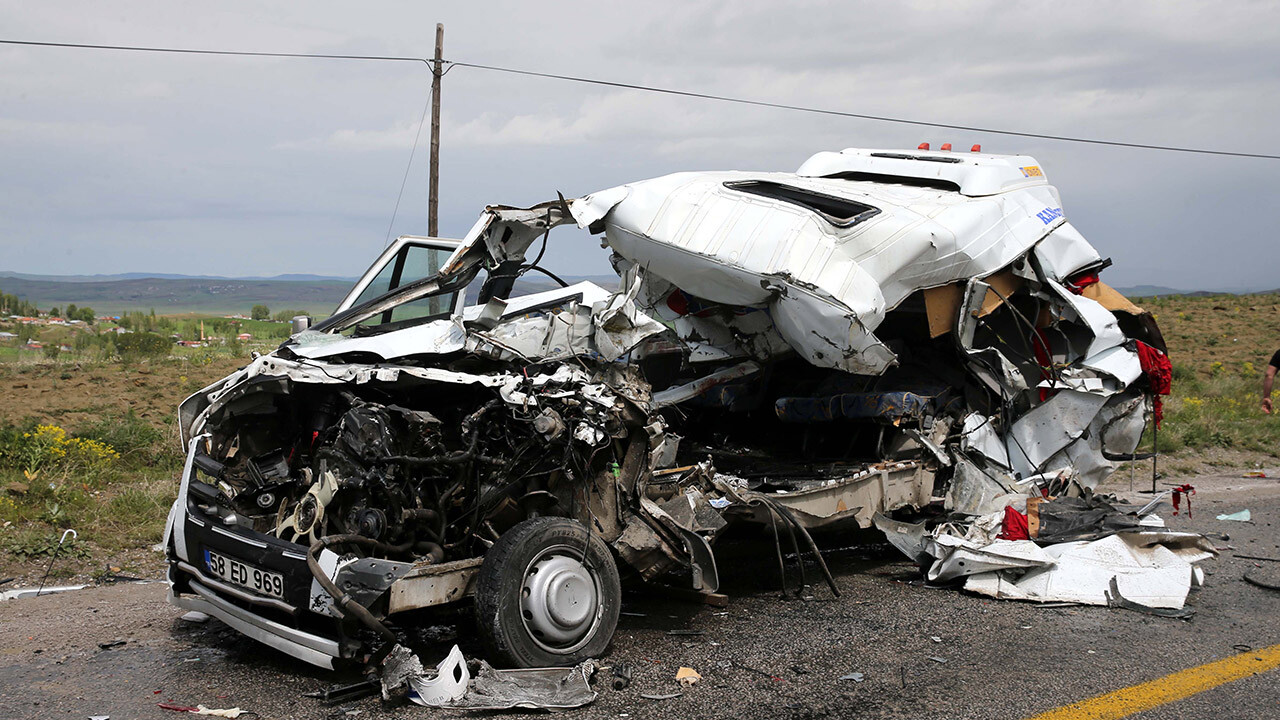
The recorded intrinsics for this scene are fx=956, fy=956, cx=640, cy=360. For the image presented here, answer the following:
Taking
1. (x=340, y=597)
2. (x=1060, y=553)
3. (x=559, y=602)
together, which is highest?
(x=340, y=597)

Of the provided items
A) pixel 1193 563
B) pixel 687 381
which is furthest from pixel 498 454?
pixel 1193 563

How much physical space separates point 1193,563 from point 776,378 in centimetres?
273

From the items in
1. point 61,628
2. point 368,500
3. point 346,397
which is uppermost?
point 346,397

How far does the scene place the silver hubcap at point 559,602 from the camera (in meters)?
3.99

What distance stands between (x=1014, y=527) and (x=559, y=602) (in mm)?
3190

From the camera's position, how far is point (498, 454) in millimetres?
4246

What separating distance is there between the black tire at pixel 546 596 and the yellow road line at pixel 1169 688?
179cm

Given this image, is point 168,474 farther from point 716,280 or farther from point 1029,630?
point 1029,630

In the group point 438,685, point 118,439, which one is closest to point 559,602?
point 438,685

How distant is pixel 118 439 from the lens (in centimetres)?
866

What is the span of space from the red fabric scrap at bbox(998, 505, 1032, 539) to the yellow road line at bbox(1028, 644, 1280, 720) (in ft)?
4.99

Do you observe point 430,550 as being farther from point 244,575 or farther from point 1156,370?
point 1156,370

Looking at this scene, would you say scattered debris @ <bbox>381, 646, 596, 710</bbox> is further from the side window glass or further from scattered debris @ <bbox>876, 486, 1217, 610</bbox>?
scattered debris @ <bbox>876, 486, 1217, 610</bbox>

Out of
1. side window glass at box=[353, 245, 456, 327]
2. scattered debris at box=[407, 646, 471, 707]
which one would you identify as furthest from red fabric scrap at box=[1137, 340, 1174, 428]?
scattered debris at box=[407, 646, 471, 707]
